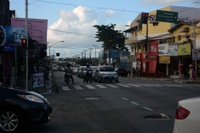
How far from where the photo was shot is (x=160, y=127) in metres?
9.02

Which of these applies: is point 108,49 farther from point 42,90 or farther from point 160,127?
point 160,127

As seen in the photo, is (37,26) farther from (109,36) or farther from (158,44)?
(109,36)

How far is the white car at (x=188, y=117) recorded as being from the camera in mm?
4887

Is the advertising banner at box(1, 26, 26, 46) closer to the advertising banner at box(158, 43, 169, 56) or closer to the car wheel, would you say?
the car wheel

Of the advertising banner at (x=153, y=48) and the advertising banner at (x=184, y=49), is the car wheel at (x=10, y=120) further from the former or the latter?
the advertising banner at (x=153, y=48)

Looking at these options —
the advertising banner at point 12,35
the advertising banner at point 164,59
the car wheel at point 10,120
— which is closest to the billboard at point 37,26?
the advertising banner at point 12,35

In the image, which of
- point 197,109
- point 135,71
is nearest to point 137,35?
point 135,71

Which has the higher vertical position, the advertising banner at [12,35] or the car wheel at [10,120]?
the advertising banner at [12,35]

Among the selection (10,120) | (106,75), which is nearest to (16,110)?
(10,120)

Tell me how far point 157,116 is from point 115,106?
2936mm

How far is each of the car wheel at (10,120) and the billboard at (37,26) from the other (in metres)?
28.8

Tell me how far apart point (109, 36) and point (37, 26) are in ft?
167

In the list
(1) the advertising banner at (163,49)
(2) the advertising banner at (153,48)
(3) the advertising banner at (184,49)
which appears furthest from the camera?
(2) the advertising banner at (153,48)

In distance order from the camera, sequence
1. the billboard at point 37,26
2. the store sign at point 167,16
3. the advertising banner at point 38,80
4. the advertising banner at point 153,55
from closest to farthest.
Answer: the advertising banner at point 38,80 < the store sign at point 167,16 < the billboard at point 37,26 < the advertising banner at point 153,55
